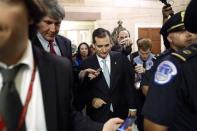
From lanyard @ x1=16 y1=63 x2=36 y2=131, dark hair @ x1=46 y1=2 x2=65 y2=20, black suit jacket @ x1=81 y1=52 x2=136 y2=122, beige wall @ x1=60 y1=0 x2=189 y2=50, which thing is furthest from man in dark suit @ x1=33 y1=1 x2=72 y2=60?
beige wall @ x1=60 y1=0 x2=189 y2=50

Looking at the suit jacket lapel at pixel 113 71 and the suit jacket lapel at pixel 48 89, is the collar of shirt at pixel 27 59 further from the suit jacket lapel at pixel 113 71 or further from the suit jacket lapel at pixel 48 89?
the suit jacket lapel at pixel 113 71

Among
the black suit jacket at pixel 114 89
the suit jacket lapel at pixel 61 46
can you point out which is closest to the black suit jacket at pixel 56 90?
the suit jacket lapel at pixel 61 46

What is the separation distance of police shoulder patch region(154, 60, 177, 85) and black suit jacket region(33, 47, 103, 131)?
0.62 meters

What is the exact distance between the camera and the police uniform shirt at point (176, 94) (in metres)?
1.84

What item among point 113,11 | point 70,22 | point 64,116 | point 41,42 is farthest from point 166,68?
point 113,11

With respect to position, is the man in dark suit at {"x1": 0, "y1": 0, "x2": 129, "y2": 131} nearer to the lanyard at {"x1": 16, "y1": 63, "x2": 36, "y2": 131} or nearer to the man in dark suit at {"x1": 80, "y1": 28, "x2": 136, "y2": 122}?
the lanyard at {"x1": 16, "y1": 63, "x2": 36, "y2": 131}

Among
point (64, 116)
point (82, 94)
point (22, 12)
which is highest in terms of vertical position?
point (22, 12)

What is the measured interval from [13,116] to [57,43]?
73.5 inches

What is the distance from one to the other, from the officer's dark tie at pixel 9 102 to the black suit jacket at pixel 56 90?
13 centimetres

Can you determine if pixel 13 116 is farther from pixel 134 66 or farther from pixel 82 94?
pixel 134 66

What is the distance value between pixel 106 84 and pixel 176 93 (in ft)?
6.24

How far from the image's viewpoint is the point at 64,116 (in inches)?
55.3

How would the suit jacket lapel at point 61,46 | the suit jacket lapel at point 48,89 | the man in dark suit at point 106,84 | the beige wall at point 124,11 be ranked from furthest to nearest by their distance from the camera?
the beige wall at point 124,11, the man in dark suit at point 106,84, the suit jacket lapel at point 61,46, the suit jacket lapel at point 48,89

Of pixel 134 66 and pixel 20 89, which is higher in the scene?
pixel 20 89
